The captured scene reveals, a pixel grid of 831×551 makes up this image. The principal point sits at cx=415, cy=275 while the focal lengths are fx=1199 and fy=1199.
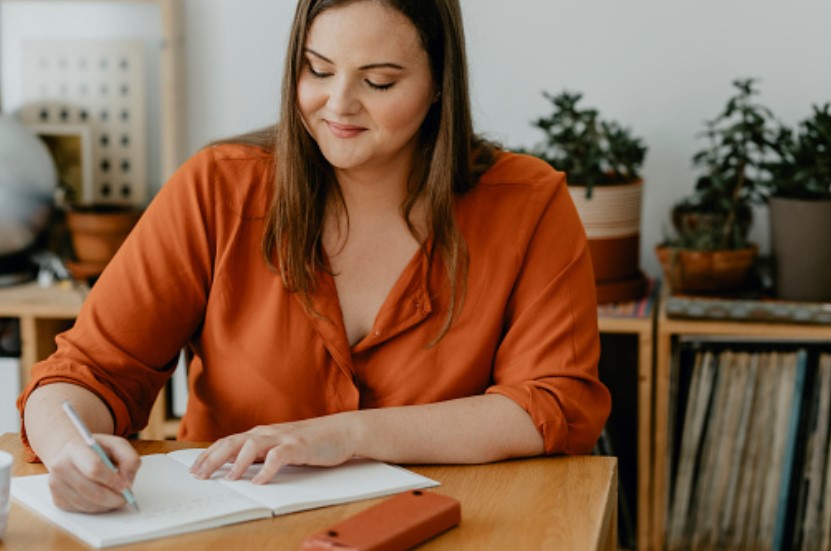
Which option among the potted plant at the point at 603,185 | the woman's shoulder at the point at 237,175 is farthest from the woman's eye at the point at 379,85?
the potted plant at the point at 603,185

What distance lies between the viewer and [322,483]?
1.36 m

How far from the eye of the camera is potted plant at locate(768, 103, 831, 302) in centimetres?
227

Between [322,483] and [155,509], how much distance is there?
19cm

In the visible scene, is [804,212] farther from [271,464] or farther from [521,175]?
[271,464]

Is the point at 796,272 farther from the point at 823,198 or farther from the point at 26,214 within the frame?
the point at 26,214

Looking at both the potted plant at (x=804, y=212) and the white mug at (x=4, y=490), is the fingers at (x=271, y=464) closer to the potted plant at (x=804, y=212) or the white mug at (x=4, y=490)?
the white mug at (x=4, y=490)

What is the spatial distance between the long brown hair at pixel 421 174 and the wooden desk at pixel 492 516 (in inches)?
11.4

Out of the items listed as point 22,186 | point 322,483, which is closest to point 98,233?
point 22,186

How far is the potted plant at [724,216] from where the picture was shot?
2.37 m

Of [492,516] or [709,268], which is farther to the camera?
[709,268]

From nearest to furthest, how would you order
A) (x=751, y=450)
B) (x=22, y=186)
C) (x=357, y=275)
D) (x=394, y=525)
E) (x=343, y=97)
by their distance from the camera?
(x=394, y=525) < (x=343, y=97) < (x=357, y=275) < (x=751, y=450) < (x=22, y=186)

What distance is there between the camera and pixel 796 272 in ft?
7.64

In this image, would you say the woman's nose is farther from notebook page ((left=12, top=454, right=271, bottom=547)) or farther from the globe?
the globe

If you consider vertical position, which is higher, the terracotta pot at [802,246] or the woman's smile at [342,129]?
the woman's smile at [342,129]
